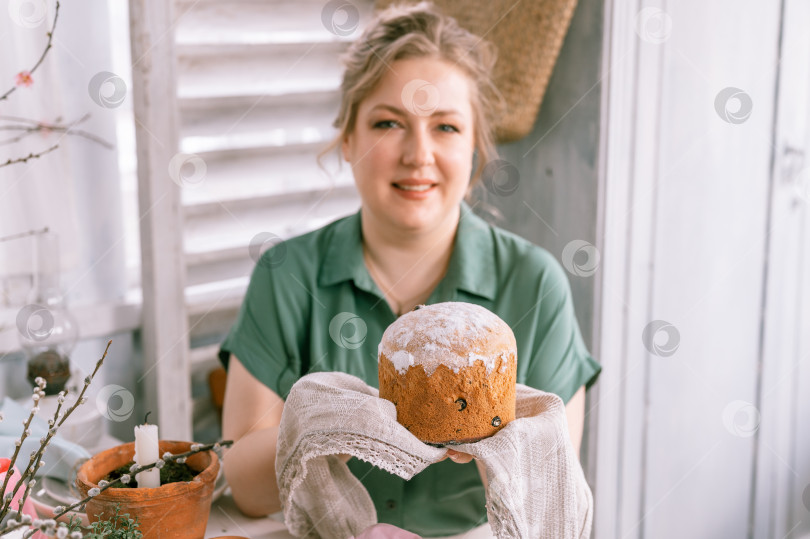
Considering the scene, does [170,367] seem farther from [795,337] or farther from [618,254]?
[795,337]

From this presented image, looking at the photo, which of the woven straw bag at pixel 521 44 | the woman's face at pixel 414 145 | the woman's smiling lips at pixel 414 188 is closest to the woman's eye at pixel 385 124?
the woman's face at pixel 414 145

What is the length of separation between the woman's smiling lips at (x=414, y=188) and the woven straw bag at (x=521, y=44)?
44 centimetres

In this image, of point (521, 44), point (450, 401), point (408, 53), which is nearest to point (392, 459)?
point (450, 401)

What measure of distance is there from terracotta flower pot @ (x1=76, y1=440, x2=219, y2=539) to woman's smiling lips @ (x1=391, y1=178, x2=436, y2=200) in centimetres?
66

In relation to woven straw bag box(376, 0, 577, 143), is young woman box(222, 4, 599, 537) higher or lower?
lower

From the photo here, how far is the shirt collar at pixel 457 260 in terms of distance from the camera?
1527mm

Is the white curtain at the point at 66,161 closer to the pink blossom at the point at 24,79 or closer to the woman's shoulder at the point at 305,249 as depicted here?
the pink blossom at the point at 24,79

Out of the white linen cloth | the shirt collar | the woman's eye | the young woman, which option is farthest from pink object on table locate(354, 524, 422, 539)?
the woman's eye

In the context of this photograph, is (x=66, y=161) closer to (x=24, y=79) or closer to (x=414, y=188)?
(x=24, y=79)

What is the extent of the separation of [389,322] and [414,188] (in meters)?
0.29

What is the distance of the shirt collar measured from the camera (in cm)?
153

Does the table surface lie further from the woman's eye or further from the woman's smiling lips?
the woman's eye

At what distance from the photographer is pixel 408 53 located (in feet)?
Result: 4.85

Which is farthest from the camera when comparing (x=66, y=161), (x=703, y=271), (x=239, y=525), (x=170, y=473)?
(x=703, y=271)
